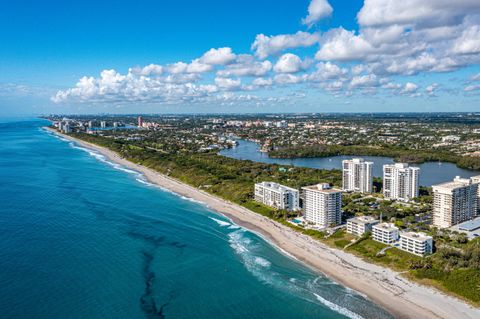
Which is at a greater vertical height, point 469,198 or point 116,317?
point 469,198

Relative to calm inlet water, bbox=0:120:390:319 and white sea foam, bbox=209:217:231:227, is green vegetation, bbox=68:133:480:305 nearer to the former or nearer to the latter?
white sea foam, bbox=209:217:231:227

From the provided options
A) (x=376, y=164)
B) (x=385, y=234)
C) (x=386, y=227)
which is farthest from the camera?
(x=376, y=164)

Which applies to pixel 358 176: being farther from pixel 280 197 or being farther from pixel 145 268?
pixel 145 268

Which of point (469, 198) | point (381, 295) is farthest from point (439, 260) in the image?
point (469, 198)

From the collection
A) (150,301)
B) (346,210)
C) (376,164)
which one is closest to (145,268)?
→ (150,301)

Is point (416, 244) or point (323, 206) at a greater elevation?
point (323, 206)

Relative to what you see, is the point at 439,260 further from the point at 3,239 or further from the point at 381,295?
the point at 3,239

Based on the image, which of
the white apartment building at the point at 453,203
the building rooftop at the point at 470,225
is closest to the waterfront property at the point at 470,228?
the building rooftop at the point at 470,225

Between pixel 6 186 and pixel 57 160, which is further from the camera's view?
pixel 57 160
